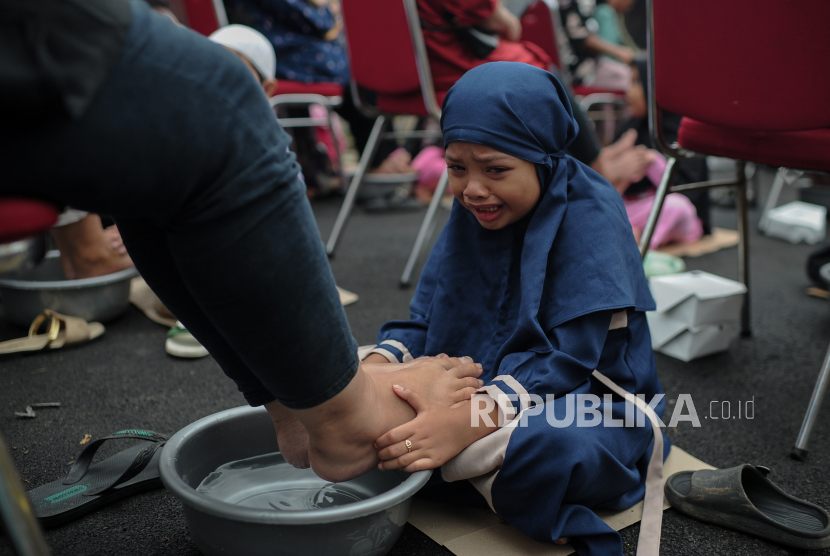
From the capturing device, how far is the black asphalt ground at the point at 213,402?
772 mm

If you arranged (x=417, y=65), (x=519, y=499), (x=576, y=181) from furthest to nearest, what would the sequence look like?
(x=417, y=65), (x=576, y=181), (x=519, y=499)

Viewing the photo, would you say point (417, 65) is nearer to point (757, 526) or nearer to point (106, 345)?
point (106, 345)

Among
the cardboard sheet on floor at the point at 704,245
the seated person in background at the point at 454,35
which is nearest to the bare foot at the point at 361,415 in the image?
the seated person in background at the point at 454,35

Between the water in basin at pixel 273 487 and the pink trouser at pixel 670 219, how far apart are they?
171 cm

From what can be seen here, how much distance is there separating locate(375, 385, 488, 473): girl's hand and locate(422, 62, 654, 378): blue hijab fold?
13 centimetres

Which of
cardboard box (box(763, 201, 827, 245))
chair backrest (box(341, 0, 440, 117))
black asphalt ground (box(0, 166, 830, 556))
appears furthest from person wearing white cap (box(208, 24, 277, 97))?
cardboard box (box(763, 201, 827, 245))

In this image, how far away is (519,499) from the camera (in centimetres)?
74

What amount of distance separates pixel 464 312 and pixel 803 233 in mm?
2149

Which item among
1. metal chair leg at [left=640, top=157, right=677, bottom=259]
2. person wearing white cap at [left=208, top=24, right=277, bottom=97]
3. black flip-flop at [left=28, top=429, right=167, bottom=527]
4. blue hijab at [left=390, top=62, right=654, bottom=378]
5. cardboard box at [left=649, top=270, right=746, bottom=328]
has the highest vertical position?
person wearing white cap at [left=208, top=24, right=277, bottom=97]

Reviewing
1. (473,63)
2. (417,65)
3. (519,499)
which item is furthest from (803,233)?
(519,499)

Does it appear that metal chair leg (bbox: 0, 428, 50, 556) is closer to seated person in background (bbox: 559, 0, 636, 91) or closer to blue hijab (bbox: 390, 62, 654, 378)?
blue hijab (bbox: 390, 62, 654, 378)

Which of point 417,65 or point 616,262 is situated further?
point 417,65

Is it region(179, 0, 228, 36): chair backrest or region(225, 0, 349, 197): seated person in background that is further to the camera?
region(225, 0, 349, 197): seated person in background

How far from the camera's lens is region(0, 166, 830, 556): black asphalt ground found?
0.77 m
